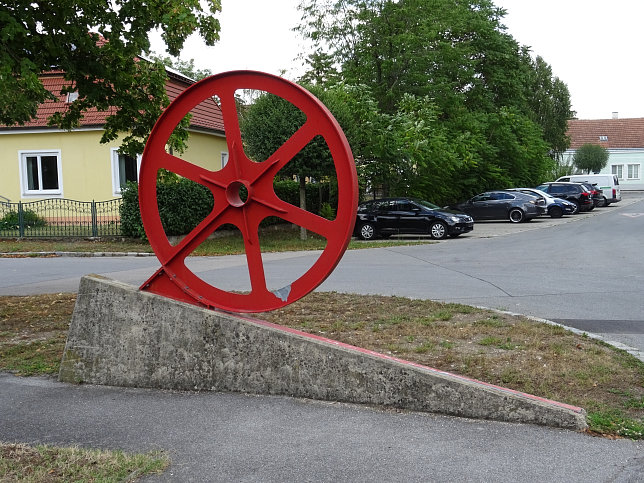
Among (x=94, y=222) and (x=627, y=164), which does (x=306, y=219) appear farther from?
(x=627, y=164)

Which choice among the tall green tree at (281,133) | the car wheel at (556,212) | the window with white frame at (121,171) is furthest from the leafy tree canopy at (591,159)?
the window with white frame at (121,171)

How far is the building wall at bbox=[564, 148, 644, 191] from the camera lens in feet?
252

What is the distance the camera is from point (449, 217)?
23.6 metres

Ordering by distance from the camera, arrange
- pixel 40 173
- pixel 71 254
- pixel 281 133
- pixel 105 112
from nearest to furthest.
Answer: pixel 71 254
pixel 281 133
pixel 105 112
pixel 40 173

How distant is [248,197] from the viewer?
5.76m

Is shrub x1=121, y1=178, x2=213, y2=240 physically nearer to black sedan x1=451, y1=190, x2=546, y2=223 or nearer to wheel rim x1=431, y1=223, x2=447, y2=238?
wheel rim x1=431, y1=223, x2=447, y2=238

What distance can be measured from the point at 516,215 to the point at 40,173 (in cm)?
2061

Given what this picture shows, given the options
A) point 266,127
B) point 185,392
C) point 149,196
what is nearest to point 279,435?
point 185,392

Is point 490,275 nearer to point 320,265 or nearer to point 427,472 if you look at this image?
point 320,265

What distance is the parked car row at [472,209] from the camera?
2381 cm

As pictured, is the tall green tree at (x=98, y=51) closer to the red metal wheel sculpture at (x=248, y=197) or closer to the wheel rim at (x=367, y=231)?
the red metal wheel sculpture at (x=248, y=197)

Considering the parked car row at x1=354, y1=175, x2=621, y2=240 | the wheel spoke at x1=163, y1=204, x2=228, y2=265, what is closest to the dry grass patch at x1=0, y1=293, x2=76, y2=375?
the wheel spoke at x1=163, y1=204, x2=228, y2=265

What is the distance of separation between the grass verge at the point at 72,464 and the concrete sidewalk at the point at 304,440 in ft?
0.48

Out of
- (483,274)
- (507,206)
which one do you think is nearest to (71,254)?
(483,274)
